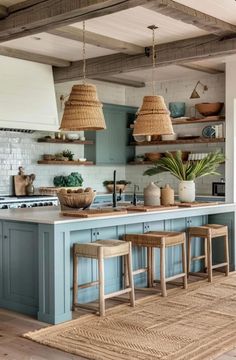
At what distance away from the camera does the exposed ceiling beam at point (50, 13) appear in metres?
4.65

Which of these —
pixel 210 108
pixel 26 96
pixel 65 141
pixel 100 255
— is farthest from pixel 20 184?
pixel 100 255

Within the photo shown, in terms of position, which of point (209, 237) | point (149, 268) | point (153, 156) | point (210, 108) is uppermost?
point (210, 108)

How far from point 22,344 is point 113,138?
5.96m

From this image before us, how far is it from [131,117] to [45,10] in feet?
16.8

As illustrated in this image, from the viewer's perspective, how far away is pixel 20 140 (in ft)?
27.4

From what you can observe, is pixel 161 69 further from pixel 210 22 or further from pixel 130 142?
pixel 210 22

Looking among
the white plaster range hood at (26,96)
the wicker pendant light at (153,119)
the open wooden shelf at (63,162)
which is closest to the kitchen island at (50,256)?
the wicker pendant light at (153,119)

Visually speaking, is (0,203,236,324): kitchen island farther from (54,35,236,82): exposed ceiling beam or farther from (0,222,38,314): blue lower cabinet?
(54,35,236,82): exposed ceiling beam

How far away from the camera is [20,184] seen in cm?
828

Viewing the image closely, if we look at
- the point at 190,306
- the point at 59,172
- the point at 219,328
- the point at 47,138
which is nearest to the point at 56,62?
the point at 47,138

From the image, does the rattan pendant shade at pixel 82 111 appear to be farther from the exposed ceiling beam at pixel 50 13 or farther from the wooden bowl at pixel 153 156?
→ the wooden bowl at pixel 153 156

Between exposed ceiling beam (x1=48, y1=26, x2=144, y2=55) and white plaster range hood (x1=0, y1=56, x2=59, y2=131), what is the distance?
58.2 inches

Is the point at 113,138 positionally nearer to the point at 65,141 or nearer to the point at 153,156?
the point at 153,156

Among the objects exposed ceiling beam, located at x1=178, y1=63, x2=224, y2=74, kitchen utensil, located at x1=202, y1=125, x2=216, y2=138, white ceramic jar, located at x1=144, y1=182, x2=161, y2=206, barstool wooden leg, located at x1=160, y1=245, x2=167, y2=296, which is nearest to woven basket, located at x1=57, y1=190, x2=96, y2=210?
white ceramic jar, located at x1=144, y1=182, x2=161, y2=206
